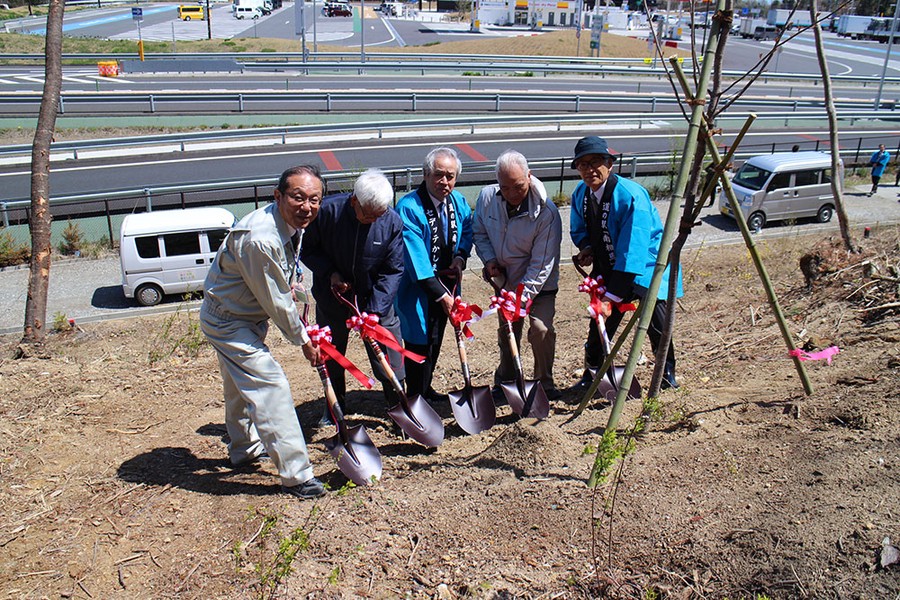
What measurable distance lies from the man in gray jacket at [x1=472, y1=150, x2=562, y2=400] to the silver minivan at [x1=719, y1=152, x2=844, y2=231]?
488 inches

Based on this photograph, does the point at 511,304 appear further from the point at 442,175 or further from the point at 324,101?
the point at 324,101

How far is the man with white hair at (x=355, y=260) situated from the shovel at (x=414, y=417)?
6.2 inches

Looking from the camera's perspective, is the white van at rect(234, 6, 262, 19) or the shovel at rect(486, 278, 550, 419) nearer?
the shovel at rect(486, 278, 550, 419)

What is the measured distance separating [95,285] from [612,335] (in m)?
10.7

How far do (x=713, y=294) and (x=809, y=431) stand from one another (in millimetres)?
4345

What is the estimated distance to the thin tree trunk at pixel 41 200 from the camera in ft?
27.4

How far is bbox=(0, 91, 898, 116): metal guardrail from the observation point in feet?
83.4

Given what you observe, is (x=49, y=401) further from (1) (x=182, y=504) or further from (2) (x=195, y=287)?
(2) (x=195, y=287)

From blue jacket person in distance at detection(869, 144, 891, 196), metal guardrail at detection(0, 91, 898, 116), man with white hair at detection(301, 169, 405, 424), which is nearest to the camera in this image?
man with white hair at detection(301, 169, 405, 424)

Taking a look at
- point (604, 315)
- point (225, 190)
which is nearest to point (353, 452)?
point (604, 315)

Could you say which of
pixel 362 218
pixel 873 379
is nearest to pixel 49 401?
pixel 362 218

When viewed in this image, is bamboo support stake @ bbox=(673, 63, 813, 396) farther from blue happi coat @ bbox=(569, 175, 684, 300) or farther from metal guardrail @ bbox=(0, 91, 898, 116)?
metal guardrail @ bbox=(0, 91, 898, 116)

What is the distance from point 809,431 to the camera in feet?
14.4

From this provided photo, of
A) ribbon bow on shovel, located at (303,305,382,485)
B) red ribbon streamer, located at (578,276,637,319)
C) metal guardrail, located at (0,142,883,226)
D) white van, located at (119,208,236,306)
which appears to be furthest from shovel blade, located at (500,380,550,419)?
white van, located at (119,208,236,306)
